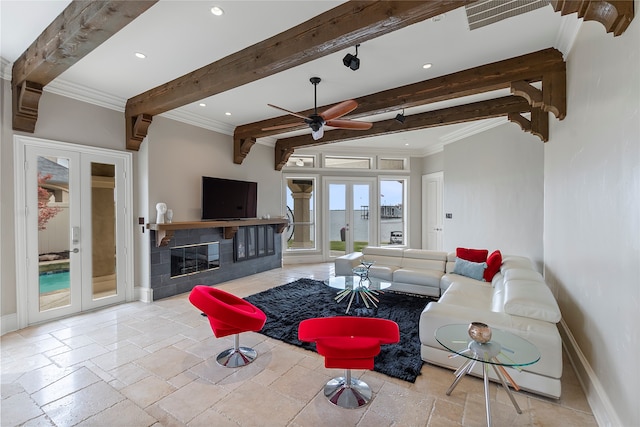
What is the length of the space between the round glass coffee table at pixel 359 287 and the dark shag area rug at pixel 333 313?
9cm

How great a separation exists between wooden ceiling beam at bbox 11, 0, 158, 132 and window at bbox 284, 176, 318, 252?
5108mm

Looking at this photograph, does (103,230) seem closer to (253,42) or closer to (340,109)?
(253,42)

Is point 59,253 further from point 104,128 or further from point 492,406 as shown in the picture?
point 492,406

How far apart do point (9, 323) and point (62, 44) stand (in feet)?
10.2

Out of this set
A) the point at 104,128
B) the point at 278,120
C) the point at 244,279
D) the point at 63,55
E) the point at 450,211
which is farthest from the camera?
the point at 450,211

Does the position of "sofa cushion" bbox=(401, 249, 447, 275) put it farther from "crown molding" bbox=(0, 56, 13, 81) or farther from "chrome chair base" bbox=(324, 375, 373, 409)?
"crown molding" bbox=(0, 56, 13, 81)

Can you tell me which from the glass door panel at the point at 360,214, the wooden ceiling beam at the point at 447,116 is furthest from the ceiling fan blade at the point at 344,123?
the glass door panel at the point at 360,214

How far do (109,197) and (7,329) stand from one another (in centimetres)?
185

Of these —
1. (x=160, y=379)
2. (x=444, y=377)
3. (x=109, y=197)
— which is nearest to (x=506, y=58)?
(x=444, y=377)

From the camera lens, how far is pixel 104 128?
4.12 m

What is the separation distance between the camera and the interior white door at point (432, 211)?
7.52 metres

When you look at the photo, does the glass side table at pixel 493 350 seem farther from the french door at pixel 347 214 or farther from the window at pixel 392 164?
the window at pixel 392 164

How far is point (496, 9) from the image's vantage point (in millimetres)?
2291

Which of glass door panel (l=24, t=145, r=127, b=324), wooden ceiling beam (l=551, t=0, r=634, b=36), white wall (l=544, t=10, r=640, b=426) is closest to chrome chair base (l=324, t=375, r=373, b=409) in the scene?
white wall (l=544, t=10, r=640, b=426)
